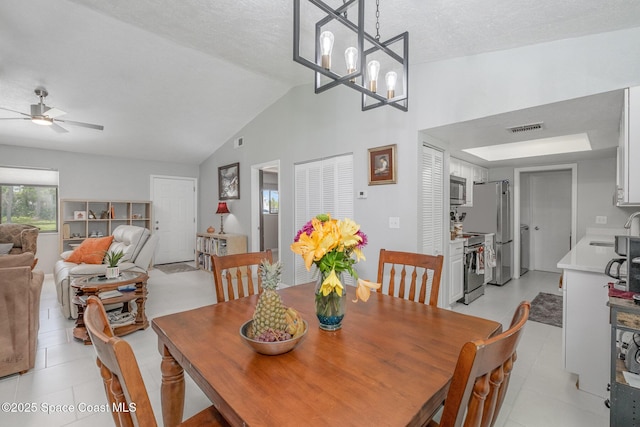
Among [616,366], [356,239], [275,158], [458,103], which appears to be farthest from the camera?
[275,158]

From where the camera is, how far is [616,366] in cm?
153

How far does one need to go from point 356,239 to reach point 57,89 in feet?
14.6

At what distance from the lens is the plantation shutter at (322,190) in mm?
3578

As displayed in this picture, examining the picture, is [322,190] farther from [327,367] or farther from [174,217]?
[174,217]

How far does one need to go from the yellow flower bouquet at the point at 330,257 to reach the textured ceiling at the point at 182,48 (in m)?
1.68

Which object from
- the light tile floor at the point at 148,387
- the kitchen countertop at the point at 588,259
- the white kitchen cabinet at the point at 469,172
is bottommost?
the light tile floor at the point at 148,387

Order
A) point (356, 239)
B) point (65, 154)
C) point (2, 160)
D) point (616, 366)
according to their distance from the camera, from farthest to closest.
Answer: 1. point (65, 154)
2. point (2, 160)
3. point (616, 366)
4. point (356, 239)

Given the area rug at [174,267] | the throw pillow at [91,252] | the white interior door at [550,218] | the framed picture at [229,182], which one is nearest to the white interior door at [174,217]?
the area rug at [174,267]

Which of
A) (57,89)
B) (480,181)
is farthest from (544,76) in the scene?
(57,89)

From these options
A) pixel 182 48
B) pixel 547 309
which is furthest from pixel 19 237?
pixel 547 309

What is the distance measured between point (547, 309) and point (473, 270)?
916mm

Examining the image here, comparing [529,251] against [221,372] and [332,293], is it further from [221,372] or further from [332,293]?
[221,372]

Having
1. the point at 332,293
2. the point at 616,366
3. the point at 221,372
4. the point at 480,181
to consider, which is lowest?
the point at 616,366

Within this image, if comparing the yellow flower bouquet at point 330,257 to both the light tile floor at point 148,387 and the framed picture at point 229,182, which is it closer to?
the light tile floor at point 148,387
